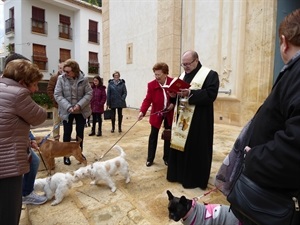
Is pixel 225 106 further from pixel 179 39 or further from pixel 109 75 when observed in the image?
pixel 109 75

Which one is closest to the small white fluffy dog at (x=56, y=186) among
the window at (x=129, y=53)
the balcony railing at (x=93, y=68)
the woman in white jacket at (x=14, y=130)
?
the woman in white jacket at (x=14, y=130)

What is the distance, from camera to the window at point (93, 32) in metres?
24.4

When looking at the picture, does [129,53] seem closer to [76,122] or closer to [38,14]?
[76,122]

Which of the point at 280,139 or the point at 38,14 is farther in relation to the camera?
the point at 38,14

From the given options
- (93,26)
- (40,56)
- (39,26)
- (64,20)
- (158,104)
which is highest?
(64,20)

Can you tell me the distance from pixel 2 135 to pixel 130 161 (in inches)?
106

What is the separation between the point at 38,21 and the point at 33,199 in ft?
76.3

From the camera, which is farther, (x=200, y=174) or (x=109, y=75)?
(x=109, y=75)

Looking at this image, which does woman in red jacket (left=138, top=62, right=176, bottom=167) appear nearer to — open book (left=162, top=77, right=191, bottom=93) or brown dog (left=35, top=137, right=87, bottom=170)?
open book (left=162, top=77, right=191, bottom=93)

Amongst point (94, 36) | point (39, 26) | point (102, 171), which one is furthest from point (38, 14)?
point (102, 171)

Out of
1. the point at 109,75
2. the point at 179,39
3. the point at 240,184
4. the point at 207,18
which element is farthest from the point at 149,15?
the point at 240,184

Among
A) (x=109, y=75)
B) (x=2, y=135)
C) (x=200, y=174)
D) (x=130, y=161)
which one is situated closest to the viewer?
(x=2, y=135)

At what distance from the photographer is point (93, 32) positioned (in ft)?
80.7

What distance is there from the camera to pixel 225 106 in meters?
7.88
